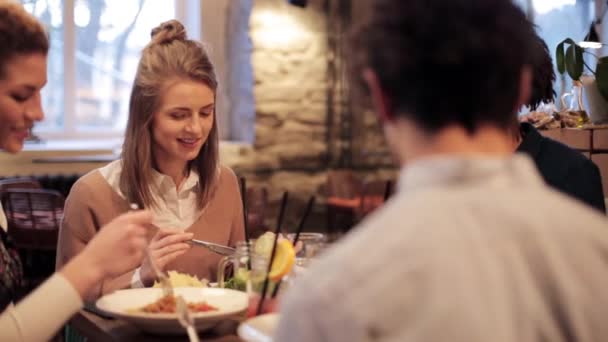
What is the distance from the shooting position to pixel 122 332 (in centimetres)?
176

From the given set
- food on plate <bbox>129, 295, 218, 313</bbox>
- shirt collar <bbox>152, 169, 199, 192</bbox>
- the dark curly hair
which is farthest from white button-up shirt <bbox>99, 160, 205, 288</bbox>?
the dark curly hair

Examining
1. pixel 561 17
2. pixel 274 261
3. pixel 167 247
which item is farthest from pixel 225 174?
pixel 561 17

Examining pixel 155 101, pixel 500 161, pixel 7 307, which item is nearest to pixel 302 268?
pixel 7 307

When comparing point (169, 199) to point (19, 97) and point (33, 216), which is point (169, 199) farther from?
point (33, 216)

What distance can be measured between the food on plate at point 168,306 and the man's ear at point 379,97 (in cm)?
90

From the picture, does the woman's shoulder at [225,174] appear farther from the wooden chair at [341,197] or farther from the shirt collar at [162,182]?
the wooden chair at [341,197]

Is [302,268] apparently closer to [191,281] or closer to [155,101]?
[191,281]

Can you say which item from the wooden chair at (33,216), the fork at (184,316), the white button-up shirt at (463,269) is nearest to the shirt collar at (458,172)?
the white button-up shirt at (463,269)

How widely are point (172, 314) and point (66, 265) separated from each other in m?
0.23

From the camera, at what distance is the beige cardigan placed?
2.32m

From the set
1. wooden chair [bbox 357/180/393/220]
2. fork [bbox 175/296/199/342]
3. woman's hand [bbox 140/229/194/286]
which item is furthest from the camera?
wooden chair [bbox 357/180/393/220]

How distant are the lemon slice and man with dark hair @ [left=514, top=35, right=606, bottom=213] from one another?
0.80 m

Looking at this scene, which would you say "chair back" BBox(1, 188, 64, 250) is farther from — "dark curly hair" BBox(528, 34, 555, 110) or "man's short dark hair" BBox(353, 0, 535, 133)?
"man's short dark hair" BBox(353, 0, 535, 133)

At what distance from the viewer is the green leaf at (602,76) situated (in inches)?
130
